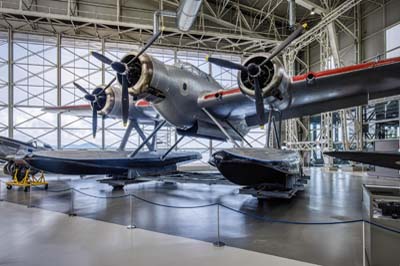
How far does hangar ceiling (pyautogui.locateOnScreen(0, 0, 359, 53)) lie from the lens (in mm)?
17812

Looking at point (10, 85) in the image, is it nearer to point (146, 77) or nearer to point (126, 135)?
point (126, 135)

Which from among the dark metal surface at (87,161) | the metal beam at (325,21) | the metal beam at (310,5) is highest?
the metal beam at (310,5)

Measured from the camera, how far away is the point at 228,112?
9492 millimetres

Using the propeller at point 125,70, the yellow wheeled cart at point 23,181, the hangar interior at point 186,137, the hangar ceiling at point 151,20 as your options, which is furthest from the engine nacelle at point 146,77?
the hangar ceiling at point 151,20

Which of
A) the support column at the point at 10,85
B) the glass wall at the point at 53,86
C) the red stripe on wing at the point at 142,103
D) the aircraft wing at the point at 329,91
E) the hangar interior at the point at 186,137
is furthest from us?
the glass wall at the point at 53,86

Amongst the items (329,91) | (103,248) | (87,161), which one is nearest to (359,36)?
(329,91)

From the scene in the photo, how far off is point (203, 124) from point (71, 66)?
13.8m

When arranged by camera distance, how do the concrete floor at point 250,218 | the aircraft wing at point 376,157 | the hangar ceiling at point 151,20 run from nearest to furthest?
the aircraft wing at point 376,157 < the concrete floor at point 250,218 < the hangar ceiling at point 151,20

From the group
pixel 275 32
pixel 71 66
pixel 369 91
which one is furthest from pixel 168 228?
pixel 275 32

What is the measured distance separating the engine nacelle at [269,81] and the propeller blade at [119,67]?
3.00m

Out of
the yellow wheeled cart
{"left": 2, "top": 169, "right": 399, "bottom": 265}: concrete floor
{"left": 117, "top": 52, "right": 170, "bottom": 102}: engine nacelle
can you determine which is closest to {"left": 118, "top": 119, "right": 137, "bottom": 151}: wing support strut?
{"left": 2, "top": 169, "right": 399, "bottom": 265}: concrete floor

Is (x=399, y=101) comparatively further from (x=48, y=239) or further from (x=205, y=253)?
(x=48, y=239)

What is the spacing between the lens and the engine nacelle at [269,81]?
717cm

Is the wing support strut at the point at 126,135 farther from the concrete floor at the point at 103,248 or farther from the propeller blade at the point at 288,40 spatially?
the propeller blade at the point at 288,40
